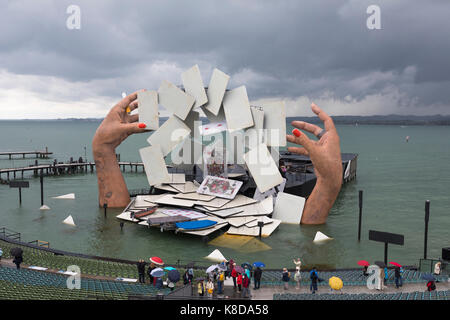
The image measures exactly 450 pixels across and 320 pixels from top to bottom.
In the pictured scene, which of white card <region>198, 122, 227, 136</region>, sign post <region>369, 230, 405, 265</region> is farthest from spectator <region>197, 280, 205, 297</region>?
white card <region>198, 122, 227, 136</region>

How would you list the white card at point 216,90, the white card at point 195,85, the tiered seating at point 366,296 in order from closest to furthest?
1. the tiered seating at point 366,296
2. the white card at point 216,90
3. the white card at point 195,85

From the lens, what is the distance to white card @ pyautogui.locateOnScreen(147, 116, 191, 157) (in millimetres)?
33094

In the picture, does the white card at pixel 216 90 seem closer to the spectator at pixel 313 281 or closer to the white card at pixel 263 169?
the white card at pixel 263 169

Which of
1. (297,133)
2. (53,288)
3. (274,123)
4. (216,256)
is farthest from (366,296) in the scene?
(274,123)

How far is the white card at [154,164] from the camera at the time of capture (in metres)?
33.2

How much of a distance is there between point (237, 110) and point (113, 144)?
11.3 meters

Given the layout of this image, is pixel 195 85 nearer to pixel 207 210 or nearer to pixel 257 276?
pixel 207 210

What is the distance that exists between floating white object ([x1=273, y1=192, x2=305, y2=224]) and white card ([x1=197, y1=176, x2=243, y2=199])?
348cm

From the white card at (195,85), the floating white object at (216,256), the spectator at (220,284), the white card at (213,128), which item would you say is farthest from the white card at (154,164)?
the spectator at (220,284)

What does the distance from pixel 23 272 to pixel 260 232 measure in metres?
15.2

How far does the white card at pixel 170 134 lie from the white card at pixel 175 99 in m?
0.80

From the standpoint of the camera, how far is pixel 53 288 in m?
14.4
